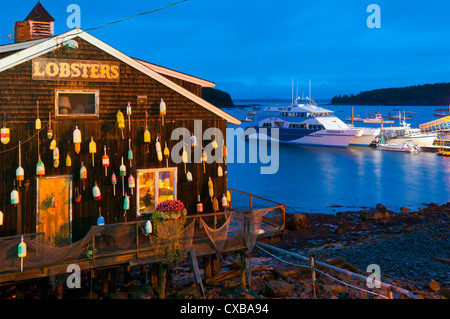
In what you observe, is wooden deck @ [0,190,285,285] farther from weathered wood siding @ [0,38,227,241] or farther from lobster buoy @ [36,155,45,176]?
lobster buoy @ [36,155,45,176]

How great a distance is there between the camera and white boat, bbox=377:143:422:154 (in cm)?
7200

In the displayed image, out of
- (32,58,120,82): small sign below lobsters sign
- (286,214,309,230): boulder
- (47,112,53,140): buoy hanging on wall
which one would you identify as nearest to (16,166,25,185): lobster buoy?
(47,112,53,140): buoy hanging on wall

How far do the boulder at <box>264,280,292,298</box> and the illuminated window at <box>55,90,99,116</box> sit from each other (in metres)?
7.34

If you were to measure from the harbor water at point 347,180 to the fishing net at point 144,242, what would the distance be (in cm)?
1984

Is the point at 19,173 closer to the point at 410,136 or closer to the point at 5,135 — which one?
Result: the point at 5,135

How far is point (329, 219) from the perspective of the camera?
28281mm

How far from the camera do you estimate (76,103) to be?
13047mm

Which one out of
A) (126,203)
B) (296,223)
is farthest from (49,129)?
(296,223)

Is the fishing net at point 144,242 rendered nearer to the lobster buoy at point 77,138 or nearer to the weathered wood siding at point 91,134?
the weathered wood siding at point 91,134

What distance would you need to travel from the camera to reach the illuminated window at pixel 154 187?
13914 mm

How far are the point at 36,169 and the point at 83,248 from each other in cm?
275

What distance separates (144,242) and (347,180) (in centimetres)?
4093

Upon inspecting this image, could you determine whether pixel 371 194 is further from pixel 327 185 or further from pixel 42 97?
pixel 42 97

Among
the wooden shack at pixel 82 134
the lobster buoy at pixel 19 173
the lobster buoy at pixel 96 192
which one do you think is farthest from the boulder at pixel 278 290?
the lobster buoy at pixel 19 173
